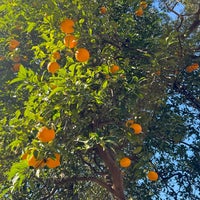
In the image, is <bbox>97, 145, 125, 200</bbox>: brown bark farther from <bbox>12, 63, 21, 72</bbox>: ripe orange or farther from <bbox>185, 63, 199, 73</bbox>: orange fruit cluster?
<bbox>12, 63, 21, 72</bbox>: ripe orange

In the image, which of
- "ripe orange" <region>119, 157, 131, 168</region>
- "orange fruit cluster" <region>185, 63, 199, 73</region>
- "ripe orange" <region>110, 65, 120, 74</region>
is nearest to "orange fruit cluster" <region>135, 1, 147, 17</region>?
"orange fruit cluster" <region>185, 63, 199, 73</region>

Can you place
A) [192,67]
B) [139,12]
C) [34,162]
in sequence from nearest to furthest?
[34,162] < [192,67] < [139,12]

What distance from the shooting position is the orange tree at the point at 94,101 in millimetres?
3408

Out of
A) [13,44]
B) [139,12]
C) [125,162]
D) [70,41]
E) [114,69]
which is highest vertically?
[139,12]

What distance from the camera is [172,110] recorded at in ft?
16.5

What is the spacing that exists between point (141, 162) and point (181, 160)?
53.0 inches

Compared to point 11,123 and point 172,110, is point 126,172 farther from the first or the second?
point 11,123

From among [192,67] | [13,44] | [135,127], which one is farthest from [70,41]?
[192,67]

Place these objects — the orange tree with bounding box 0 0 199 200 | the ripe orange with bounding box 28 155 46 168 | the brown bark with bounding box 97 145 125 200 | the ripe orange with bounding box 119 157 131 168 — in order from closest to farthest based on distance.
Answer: the ripe orange with bounding box 28 155 46 168
the orange tree with bounding box 0 0 199 200
the ripe orange with bounding box 119 157 131 168
the brown bark with bounding box 97 145 125 200

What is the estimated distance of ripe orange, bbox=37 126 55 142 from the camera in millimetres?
3105

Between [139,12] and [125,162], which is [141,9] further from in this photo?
[125,162]

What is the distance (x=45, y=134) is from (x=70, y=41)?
1163mm

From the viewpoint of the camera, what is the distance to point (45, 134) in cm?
313

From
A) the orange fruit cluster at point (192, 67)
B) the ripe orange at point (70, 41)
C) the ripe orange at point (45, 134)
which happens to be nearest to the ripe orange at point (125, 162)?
the ripe orange at point (45, 134)
